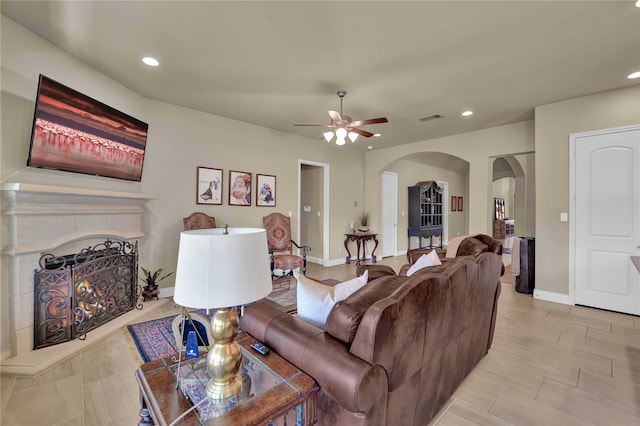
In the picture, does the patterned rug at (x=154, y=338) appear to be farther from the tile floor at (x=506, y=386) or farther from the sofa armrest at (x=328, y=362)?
the sofa armrest at (x=328, y=362)

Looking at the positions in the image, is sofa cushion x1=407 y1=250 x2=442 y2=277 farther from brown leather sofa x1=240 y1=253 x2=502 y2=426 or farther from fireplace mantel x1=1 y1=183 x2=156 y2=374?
fireplace mantel x1=1 y1=183 x2=156 y2=374

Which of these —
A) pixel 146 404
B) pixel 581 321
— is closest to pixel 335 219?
pixel 581 321

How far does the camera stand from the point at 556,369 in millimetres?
2258

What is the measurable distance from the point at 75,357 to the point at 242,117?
3.61m

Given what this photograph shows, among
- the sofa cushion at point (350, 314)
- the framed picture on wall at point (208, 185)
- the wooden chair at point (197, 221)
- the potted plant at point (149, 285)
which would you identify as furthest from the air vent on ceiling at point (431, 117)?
the potted plant at point (149, 285)

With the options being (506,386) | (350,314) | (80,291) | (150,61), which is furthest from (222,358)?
(150,61)

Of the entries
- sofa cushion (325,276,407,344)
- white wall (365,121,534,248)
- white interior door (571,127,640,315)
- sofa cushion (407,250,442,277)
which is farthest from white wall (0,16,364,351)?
white interior door (571,127,640,315)

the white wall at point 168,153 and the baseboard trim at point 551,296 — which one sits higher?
the white wall at point 168,153

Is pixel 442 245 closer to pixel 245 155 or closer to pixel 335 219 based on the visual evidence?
pixel 335 219

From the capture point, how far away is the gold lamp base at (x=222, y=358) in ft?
3.37

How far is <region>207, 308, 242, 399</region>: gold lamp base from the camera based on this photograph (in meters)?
1.03

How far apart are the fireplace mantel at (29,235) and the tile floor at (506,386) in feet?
1.19

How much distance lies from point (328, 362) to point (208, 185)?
151 inches

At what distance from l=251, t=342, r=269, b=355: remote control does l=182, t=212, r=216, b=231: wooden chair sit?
297 cm
